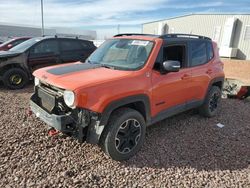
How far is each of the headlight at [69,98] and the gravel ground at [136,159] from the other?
3.07 feet

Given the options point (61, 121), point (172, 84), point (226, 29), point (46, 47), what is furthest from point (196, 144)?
point (226, 29)

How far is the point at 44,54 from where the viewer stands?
7.76 meters

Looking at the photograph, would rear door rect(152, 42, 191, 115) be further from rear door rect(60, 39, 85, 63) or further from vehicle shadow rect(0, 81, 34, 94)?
rear door rect(60, 39, 85, 63)

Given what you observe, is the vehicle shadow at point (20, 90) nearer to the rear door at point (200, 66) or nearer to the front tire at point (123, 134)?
the front tire at point (123, 134)

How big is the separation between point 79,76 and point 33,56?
4.93m

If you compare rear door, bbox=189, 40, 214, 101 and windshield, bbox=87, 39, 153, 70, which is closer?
windshield, bbox=87, 39, 153, 70

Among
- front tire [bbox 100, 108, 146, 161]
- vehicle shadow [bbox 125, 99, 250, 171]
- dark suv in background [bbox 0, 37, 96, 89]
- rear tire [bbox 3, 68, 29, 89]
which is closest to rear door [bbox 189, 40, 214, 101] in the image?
vehicle shadow [bbox 125, 99, 250, 171]

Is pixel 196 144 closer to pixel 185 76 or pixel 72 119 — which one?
pixel 185 76

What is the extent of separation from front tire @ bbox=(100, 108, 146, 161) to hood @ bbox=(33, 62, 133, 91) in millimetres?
542

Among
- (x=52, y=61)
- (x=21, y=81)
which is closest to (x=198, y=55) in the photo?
(x=52, y=61)

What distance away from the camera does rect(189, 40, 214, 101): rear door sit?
15.3 feet

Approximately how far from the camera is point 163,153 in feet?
12.4

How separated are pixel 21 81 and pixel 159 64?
5.29 metres

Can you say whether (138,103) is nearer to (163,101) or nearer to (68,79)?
(163,101)
